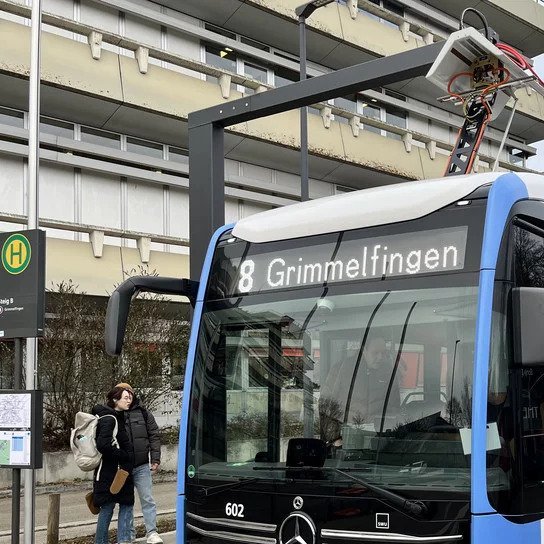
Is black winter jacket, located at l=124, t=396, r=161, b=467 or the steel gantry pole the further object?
black winter jacket, located at l=124, t=396, r=161, b=467

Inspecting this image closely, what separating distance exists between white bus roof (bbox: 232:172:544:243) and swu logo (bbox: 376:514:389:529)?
155 cm

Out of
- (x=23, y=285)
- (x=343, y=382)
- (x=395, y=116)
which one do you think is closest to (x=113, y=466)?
(x=23, y=285)

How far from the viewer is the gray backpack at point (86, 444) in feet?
31.0

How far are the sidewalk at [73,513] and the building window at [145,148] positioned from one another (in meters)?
10.9

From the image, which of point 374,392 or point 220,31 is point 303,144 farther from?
point 220,31

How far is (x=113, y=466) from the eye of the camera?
962 cm

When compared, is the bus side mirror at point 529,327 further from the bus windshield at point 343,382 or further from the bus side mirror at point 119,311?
the bus side mirror at point 119,311

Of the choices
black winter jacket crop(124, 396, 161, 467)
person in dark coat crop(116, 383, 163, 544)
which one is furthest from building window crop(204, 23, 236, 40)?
black winter jacket crop(124, 396, 161, 467)

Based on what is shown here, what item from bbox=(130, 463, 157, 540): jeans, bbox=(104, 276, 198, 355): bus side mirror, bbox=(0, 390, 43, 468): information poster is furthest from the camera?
bbox=(130, 463, 157, 540): jeans

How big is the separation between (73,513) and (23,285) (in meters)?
6.30

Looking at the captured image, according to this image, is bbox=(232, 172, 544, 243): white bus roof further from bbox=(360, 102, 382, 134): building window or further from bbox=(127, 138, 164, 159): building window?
bbox=(360, 102, 382, 134): building window

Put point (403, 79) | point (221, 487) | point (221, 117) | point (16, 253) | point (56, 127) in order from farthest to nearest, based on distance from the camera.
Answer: point (56, 127)
point (16, 253)
point (221, 117)
point (403, 79)
point (221, 487)

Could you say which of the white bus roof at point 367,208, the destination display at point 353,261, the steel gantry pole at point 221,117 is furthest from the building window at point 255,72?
the destination display at point 353,261

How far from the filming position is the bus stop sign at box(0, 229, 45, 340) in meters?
8.20
